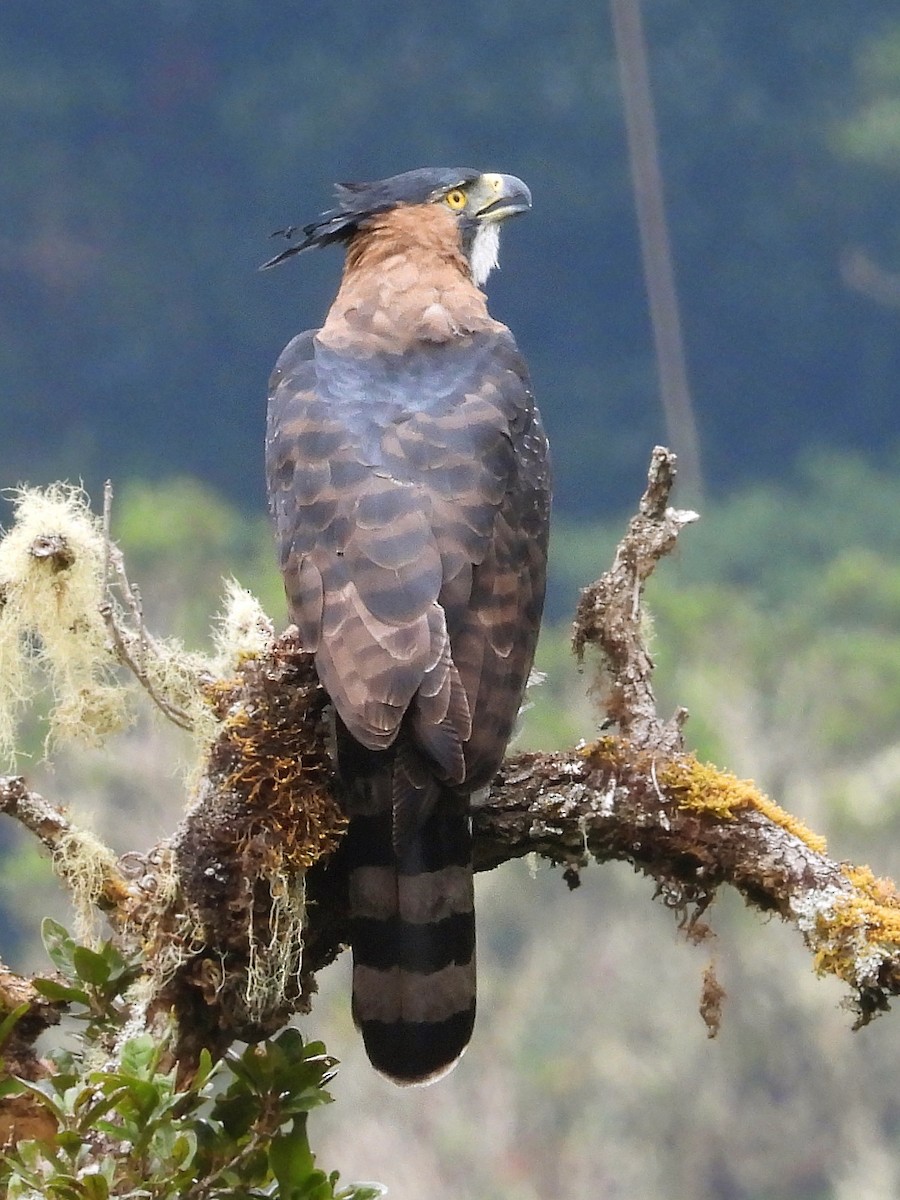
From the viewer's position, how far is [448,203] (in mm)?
3502

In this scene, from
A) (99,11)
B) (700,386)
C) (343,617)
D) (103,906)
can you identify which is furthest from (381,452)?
(99,11)

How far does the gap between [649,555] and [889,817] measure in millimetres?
3979

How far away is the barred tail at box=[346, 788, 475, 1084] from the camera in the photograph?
240cm

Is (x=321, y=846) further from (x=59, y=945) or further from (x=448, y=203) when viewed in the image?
(x=448, y=203)

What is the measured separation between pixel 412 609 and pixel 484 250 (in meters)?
1.35

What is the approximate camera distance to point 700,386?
876 centimetres

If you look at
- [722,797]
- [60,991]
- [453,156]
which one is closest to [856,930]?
[722,797]

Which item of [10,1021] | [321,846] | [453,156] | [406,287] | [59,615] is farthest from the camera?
[453,156]

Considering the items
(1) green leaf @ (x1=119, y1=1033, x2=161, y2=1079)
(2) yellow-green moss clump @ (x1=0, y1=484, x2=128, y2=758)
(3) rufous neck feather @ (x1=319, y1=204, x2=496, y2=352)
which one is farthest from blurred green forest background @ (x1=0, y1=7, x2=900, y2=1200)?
(1) green leaf @ (x1=119, y1=1033, x2=161, y2=1079)

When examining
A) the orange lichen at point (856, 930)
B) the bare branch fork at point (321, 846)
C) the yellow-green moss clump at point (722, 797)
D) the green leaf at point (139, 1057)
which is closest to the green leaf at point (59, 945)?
the bare branch fork at point (321, 846)

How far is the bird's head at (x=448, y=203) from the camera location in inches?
135

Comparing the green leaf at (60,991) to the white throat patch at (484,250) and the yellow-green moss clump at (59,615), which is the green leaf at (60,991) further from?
the white throat patch at (484,250)

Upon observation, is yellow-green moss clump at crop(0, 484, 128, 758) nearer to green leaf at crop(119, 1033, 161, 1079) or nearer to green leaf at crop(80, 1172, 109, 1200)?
green leaf at crop(119, 1033, 161, 1079)

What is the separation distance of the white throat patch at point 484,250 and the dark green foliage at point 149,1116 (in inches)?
66.6
